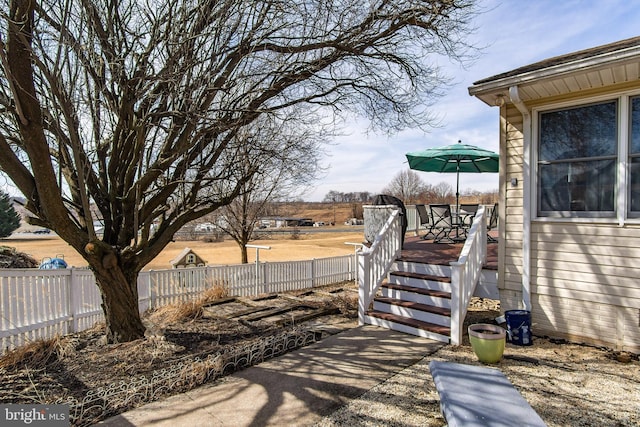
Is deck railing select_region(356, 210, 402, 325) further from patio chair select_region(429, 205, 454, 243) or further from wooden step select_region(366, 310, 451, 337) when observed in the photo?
patio chair select_region(429, 205, 454, 243)

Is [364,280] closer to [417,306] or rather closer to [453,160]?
[417,306]

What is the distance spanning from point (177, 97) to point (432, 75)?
489 centimetres

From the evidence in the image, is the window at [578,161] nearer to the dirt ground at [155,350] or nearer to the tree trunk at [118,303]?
the dirt ground at [155,350]

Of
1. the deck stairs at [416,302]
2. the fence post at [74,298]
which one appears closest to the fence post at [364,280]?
the deck stairs at [416,302]

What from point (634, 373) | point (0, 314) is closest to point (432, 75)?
point (634, 373)

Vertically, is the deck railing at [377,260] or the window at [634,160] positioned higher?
the window at [634,160]

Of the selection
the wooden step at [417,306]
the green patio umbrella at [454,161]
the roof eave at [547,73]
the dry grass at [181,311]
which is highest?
the roof eave at [547,73]

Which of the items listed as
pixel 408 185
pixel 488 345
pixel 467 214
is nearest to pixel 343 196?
pixel 408 185

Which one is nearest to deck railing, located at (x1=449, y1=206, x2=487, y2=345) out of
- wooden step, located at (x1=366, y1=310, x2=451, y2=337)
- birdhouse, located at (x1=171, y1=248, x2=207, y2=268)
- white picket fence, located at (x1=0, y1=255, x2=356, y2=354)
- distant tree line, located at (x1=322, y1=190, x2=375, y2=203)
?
wooden step, located at (x1=366, y1=310, x2=451, y2=337)

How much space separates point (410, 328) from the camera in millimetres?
5062

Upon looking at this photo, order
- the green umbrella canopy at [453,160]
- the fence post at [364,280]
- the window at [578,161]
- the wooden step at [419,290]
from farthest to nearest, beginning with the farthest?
the green umbrella canopy at [453,160] < the fence post at [364,280] < the wooden step at [419,290] < the window at [578,161]

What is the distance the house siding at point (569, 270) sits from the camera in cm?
A: 420

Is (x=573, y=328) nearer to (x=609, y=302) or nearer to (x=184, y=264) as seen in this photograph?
(x=609, y=302)

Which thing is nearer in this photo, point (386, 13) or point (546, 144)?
point (546, 144)
